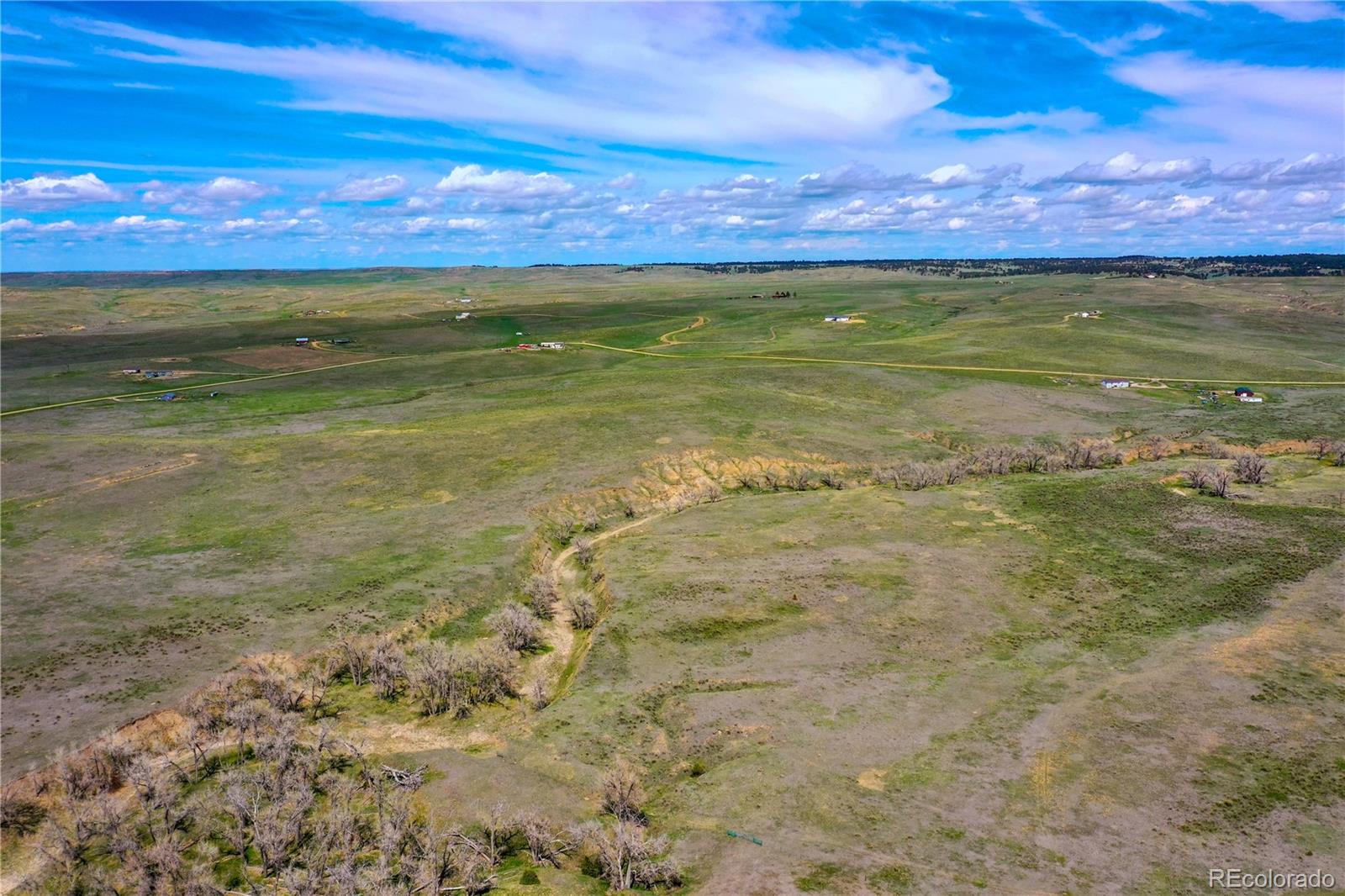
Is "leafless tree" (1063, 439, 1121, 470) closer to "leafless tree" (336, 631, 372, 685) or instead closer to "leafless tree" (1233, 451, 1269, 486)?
"leafless tree" (1233, 451, 1269, 486)

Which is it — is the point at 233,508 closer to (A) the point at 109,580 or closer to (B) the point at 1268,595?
(A) the point at 109,580

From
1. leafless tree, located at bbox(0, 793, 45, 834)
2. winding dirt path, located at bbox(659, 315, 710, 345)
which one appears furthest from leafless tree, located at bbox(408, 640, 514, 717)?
winding dirt path, located at bbox(659, 315, 710, 345)

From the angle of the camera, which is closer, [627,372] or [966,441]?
[966,441]

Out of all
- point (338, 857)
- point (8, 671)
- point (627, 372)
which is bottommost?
point (338, 857)

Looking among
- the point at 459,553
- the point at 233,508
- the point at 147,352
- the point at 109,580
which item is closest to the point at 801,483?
the point at 459,553

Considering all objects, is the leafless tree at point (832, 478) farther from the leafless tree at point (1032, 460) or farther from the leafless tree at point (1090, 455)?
the leafless tree at point (1090, 455)
